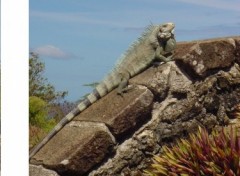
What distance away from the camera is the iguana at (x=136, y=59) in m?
7.25

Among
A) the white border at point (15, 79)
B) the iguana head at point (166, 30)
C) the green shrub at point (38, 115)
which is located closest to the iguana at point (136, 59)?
the iguana head at point (166, 30)

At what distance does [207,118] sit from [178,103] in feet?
1.49

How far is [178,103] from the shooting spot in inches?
281

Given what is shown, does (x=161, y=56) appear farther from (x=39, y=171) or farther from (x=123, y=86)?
(x=39, y=171)

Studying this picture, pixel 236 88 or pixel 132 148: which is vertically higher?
pixel 236 88

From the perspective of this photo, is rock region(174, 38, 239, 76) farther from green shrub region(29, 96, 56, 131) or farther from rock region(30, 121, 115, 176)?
green shrub region(29, 96, 56, 131)

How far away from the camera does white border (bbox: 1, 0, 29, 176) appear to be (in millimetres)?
6176

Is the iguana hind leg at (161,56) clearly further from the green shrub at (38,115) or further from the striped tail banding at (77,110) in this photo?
the green shrub at (38,115)

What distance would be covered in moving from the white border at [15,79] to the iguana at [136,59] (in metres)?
0.83

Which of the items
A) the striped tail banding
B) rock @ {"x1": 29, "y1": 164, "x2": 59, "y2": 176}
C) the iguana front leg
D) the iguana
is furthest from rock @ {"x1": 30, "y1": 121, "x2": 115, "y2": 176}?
the iguana front leg

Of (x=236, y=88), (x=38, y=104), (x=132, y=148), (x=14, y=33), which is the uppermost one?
(x=14, y=33)

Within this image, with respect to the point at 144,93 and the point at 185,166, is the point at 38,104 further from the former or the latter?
the point at 185,166

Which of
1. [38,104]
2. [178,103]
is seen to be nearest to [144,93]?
[178,103]

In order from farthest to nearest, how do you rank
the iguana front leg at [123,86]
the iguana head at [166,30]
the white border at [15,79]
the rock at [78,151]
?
the iguana head at [166,30] < the iguana front leg at [123,86] < the rock at [78,151] < the white border at [15,79]
